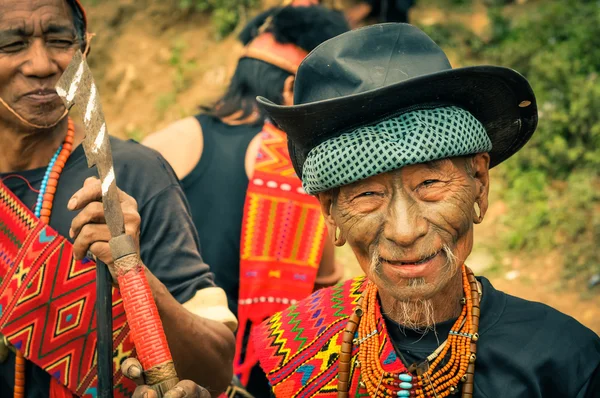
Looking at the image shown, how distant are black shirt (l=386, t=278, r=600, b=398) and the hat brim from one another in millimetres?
559

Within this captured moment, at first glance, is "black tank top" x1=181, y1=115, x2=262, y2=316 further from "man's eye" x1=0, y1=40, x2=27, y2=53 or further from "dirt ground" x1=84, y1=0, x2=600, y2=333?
"dirt ground" x1=84, y1=0, x2=600, y2=333

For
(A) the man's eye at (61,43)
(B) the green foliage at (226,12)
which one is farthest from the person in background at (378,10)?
(B) the green foliage at (226,12)

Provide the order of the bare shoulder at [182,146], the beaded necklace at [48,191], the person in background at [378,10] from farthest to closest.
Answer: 1. the person in background at [378,10]
2. the bare shoulder at [182,146]
3. the beaded necklace at [48,191]

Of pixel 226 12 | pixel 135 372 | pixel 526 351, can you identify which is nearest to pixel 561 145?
pixel 226 12

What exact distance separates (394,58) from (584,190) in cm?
541

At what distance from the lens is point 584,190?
7.29 m

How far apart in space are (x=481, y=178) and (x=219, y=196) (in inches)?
74.3

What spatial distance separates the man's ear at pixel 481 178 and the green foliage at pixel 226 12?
8438mm

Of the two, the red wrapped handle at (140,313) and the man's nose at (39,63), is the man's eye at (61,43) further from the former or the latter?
the red wrapped handle at (140,313)

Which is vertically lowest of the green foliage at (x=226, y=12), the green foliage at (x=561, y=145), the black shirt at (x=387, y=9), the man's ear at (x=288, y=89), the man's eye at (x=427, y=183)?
the green foliage at (x=561, y=145)

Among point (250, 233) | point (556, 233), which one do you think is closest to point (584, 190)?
point (556, 233)

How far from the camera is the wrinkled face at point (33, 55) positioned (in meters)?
2.92

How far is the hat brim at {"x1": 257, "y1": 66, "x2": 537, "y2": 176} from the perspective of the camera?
223 cm

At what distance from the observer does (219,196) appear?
4141 millimetres
